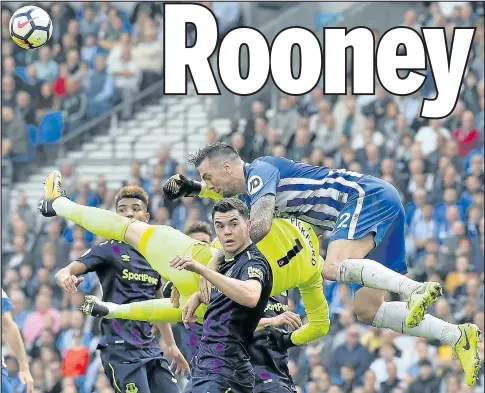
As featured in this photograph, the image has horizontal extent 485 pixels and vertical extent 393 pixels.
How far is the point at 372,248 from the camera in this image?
10.1 m

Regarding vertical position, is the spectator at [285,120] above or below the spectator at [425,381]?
above

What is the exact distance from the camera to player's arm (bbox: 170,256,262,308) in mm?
8352

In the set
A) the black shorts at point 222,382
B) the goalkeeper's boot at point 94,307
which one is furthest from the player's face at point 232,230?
the goalkeeper's boot at point 94,307

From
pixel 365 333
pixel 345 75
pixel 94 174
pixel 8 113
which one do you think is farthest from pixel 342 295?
pixel 8 113

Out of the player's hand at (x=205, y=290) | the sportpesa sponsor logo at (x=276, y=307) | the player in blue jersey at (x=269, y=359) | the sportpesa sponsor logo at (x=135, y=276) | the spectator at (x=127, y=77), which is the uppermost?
the spectator at (x=127, y=77)

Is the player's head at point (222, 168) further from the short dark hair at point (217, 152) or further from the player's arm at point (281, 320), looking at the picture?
the player's arm at point (281, 320)

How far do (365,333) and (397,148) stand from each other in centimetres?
345

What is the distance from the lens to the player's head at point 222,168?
995cm

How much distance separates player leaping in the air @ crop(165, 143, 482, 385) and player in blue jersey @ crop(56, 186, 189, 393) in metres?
1.42

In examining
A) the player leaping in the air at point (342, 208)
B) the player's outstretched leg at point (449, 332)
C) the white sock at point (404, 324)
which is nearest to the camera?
the player leaping in the air at point (342, 208)

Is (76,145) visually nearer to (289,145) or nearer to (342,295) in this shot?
(289,145)

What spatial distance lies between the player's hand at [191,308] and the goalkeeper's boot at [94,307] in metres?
1.47

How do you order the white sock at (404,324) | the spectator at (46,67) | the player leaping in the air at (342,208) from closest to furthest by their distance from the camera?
the player leaping in the air at (342,208) → the white sock at (404,324) → the spectator at (46,67)

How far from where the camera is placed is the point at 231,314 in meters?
8.96
